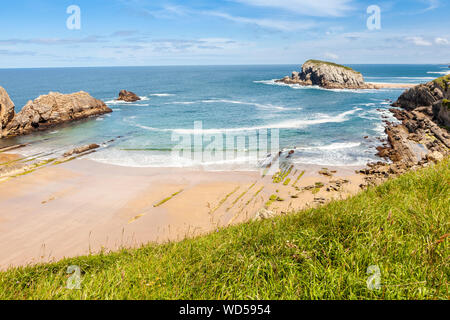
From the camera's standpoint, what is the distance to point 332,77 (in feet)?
351

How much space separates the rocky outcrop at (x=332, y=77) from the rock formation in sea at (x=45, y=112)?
92.4m

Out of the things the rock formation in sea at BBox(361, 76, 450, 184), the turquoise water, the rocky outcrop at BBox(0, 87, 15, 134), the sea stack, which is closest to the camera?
the rock formation in sea at BBox(361, 76, 450, 184)

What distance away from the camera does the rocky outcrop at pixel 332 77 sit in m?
103

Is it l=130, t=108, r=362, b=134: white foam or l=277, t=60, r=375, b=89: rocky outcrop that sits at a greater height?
l=277, t=60, r=375, b=89: rocky outcrop

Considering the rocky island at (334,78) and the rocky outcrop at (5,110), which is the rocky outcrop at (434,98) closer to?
the rocky island at (334,78)

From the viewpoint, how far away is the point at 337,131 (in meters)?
40.7

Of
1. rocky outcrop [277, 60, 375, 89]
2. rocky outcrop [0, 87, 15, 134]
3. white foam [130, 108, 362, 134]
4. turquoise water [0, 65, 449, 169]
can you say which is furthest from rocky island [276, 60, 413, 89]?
rocky outcrop [0, 87, 15, 134]

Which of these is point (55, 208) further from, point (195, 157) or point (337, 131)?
point (337, 131)

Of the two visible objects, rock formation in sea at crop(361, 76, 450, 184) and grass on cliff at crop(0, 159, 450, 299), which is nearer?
grass on cliff at crop(0, 159, 450, 299)

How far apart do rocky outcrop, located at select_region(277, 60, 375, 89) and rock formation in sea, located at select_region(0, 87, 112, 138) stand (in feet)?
303

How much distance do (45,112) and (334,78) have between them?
108m

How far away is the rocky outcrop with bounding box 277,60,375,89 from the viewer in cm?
10319

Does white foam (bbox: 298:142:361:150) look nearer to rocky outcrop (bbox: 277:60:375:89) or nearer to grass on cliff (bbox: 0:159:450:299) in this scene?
grass on cliff (bbox: 0:159:450:299)

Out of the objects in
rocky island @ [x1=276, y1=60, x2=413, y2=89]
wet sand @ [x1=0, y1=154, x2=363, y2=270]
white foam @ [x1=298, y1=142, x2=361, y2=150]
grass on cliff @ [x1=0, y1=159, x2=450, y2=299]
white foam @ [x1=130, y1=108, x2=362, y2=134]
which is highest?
rocky island @ [x1=276, y1=60, x2=413, y2=89]
